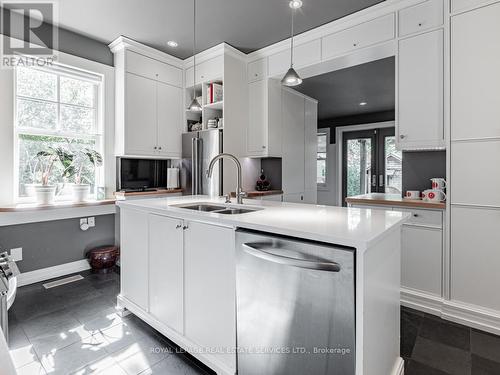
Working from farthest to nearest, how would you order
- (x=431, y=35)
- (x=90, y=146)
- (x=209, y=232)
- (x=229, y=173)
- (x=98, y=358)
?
1. (x=229, y=173)
2. (x=90, y=146)
3. (x=431, y=35)
4. (x=98, y=358)
5. (x=209, y=232)

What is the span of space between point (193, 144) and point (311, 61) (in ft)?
6.18

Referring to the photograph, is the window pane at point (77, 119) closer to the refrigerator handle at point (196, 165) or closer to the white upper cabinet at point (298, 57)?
the refrigerator handle at point (196, 165)

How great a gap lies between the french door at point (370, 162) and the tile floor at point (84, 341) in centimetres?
569

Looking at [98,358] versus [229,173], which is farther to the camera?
[229,173]

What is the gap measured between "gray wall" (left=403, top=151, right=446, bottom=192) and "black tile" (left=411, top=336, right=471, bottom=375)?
1547mm

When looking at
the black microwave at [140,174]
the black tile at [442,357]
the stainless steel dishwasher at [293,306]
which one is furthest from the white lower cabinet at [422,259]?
the black microwave at [140,174]

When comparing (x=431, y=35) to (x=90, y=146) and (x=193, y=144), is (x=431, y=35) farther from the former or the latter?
(x=90, y=146)

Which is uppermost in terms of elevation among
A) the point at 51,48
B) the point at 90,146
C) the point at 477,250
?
the point at 51,48

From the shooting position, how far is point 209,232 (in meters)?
1.58

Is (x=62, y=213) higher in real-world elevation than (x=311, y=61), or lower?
lower

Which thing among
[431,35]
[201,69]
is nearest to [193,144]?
[201,69]

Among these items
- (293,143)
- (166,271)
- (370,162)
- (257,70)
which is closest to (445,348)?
(166,271)

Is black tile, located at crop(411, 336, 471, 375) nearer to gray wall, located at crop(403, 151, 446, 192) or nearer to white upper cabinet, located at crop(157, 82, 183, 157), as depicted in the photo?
gray wall, located at crop(403, 151, 446, 192)

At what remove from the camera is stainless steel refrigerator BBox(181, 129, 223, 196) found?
363 cm
